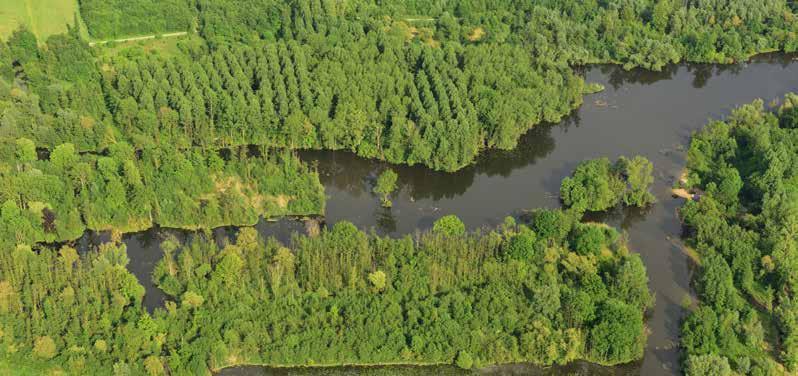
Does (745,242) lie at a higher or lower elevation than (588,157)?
lower

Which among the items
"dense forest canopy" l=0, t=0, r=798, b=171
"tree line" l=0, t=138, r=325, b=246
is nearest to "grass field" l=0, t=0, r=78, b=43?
"dense forest canopy" l=0, t=0, r=798, b=171

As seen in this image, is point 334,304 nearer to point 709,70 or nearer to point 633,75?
point 633,75

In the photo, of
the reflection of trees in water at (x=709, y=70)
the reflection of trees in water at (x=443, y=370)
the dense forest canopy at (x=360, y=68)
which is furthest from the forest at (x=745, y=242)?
the dense forest canopy at (x=360, y=68)

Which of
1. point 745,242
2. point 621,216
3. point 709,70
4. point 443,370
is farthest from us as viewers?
point 709,70

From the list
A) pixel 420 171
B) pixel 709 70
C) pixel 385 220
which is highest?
pixel 709 70

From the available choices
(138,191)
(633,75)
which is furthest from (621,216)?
(138,191)

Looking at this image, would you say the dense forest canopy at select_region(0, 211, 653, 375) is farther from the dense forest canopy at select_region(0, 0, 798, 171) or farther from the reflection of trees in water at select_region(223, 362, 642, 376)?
the dense forest canopy at select_region(0, 0, 798, 171)

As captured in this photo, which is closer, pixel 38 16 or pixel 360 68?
pixel 360 68
